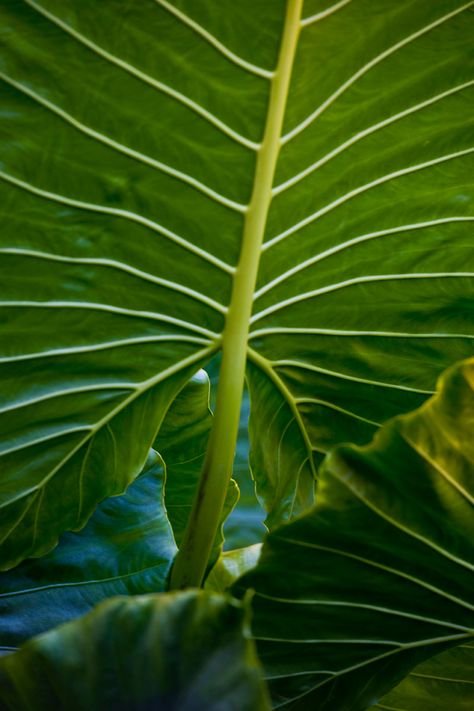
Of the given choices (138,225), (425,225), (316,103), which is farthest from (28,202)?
(425,225)

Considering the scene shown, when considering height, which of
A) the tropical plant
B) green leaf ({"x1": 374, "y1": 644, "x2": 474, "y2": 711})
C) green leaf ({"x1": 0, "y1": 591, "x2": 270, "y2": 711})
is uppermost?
the tropical plant

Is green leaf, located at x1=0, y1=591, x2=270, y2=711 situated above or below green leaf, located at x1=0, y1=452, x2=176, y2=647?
above

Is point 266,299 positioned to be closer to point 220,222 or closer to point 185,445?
point 220,222

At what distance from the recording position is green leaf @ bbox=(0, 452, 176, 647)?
96cm

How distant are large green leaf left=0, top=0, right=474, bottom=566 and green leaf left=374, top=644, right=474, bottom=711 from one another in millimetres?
282

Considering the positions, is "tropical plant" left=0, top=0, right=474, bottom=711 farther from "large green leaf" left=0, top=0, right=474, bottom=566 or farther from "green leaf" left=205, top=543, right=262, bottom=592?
"green leaf" left=205, top=543, right=262, bottom=592

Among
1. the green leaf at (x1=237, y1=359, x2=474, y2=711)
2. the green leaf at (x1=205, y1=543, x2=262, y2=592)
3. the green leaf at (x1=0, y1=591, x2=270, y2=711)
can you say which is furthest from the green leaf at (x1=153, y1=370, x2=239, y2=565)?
the green leaf at (x1=0, y1=591, x2=270, y2=711)

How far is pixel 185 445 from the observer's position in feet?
3.62

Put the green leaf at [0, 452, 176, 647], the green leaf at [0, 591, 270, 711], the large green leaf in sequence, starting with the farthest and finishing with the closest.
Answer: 1. the green leaf at [0, 452, 176, 647]
2. the large green leaf
3. the green leaf at [0, 591, 270, 711]

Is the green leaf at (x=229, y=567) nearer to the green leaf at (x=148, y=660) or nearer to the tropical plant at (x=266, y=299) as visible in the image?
the tropical plant at (x=266, y=299)

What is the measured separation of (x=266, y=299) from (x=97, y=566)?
1.30 ft

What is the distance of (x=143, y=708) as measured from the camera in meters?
0.47

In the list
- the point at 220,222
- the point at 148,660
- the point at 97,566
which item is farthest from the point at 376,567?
the point at 97,566

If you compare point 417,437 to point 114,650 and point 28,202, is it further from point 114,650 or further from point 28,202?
point 28,202
